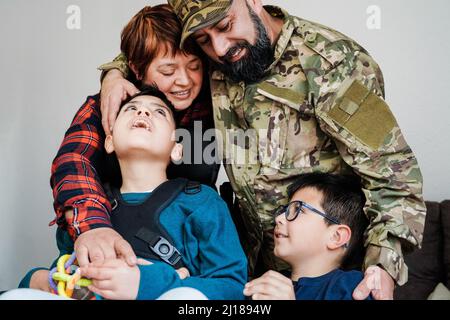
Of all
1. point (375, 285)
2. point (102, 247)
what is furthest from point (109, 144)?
point (375, 285)

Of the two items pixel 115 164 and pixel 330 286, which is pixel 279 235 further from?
pixel 115 164

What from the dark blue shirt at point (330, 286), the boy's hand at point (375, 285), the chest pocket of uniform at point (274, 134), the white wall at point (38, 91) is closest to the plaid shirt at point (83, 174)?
the chest pocket of uniform at point (274, 134)

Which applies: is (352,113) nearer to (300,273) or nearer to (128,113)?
(300,273)

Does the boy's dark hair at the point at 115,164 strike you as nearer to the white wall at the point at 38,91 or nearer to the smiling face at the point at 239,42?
the smiling face at the point at 239,42

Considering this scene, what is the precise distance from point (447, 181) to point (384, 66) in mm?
612

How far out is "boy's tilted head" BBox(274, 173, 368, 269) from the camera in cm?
152

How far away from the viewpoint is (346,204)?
159cm

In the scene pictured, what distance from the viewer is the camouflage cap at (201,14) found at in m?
1.59

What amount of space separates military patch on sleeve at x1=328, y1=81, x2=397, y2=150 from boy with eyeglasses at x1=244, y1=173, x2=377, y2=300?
0.49ft

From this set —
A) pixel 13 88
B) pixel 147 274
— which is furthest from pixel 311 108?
pixel 13 88

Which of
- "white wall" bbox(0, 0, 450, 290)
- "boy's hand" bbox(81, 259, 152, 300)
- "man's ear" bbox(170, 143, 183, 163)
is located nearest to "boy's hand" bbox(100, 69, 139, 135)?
"man's ear" bbox(170, 143, 183, 163)

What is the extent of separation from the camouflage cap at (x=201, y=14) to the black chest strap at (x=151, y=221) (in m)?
0.40

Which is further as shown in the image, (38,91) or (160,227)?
Answer: (38,91)

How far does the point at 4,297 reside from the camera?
1.12m
